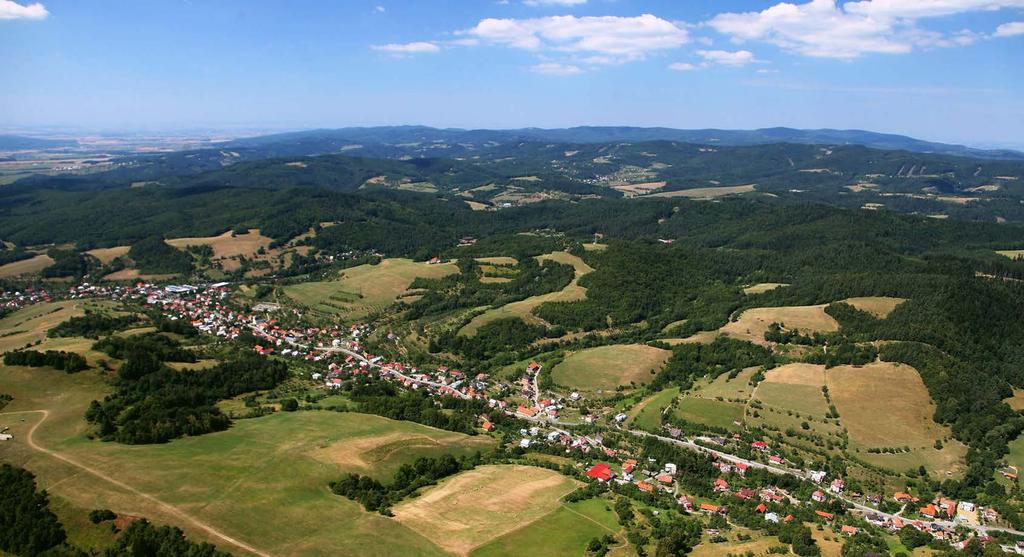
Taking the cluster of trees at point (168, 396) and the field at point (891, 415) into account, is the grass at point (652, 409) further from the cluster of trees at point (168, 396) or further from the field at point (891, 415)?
the cluster of trees at point (168, 396)

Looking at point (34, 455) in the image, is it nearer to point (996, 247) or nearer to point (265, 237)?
point (265, 237)

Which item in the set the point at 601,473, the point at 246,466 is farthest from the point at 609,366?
the point at 246,466

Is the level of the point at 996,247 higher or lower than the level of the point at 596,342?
higher

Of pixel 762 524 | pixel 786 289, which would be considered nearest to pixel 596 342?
pixel 786 289

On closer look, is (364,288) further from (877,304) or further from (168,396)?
(877,304)

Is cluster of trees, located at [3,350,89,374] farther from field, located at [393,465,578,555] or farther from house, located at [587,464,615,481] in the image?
house, located at [587,464,615,481]

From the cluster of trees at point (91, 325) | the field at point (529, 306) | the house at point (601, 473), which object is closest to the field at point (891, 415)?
the house at point (601, 473)
